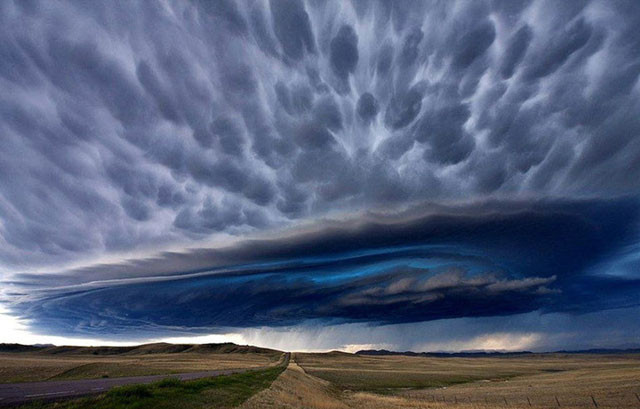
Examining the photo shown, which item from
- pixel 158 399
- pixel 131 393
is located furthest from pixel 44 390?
pixel 158 399

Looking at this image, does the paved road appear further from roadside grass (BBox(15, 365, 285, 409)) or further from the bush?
the bush

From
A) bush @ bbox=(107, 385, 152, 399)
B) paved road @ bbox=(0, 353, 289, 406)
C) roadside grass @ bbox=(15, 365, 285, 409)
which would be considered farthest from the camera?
paved road @ bbox=(0, 353, 289, 406)

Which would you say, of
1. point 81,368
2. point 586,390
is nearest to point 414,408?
point 586,390

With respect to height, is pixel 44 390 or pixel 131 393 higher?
pixel 44 390

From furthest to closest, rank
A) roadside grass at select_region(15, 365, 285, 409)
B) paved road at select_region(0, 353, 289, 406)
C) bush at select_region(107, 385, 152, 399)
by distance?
paved road at select_region(0, 353, 289, 406) → bush at select_region(107, 385, 152, 399) → roadside grass at select_region(15, 365, 285, 409)

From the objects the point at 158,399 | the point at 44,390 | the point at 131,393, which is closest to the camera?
the point at 131,393

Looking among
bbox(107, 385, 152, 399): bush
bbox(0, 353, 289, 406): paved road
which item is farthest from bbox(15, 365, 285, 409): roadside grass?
bbox(0, 353, 289, 406): paved road

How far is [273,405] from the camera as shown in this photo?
31.5 meters

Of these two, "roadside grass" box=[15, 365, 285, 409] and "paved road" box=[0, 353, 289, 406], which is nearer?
"roadside grass" box=[15, 365, 285, 409]

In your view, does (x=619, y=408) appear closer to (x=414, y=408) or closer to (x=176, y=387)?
(x=414, y=408)

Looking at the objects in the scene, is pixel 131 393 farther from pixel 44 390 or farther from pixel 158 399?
pixel 44 390

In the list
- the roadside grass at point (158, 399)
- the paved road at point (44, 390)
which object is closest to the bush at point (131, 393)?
the roadside grass at point (158, 399)

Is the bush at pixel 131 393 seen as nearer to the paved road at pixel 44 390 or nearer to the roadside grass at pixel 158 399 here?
the roadside grass at pixel 158 399

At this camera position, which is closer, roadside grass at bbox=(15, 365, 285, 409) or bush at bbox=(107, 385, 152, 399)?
roadside grass at bbox=(15, 365, 285, 409)
